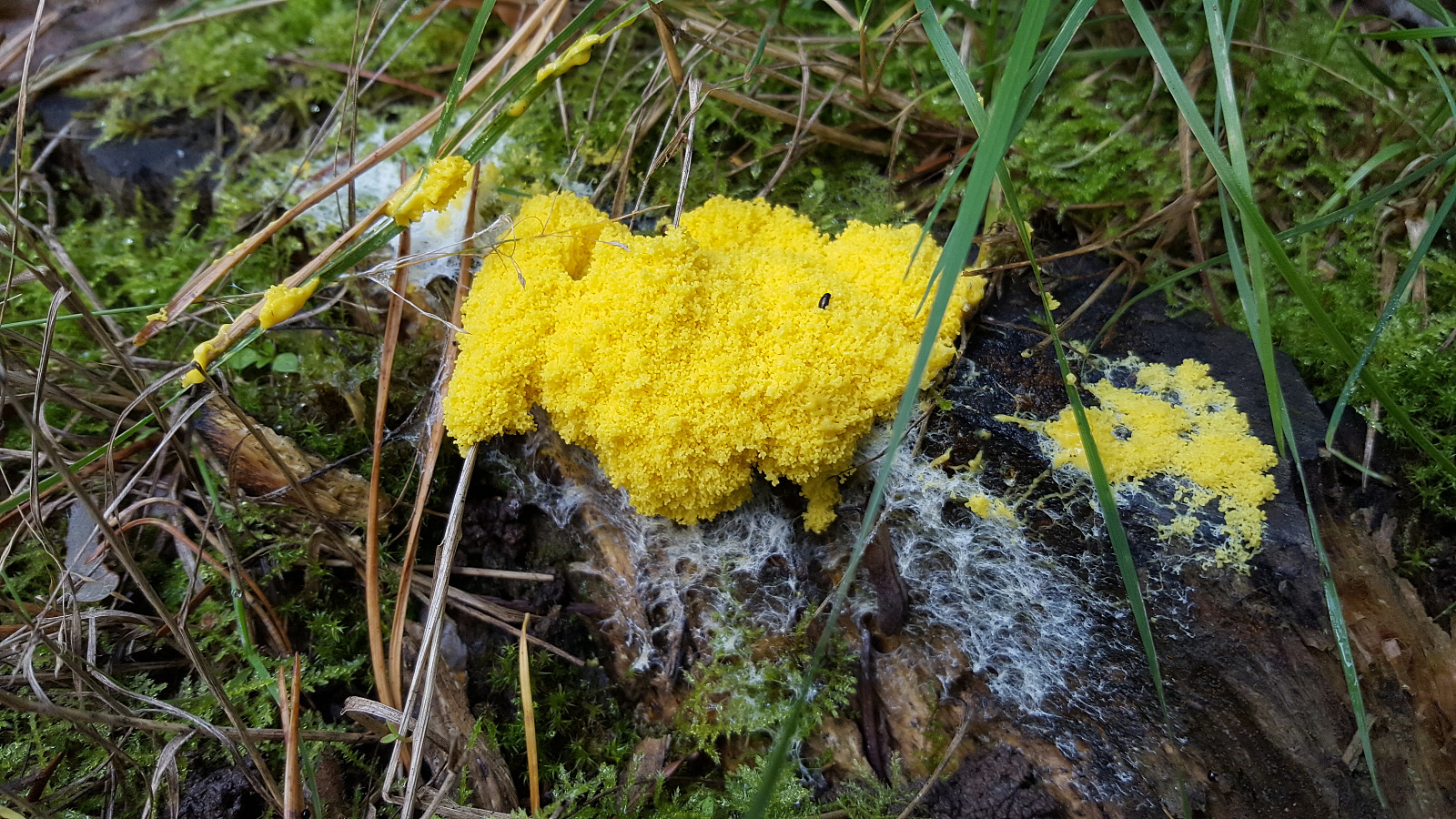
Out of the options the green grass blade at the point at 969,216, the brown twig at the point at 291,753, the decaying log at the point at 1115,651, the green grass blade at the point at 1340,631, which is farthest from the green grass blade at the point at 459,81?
the green grass blade at the point at 1340,631

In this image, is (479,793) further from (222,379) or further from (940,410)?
(940,410)

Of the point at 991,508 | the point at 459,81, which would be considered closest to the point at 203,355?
the point at 459,81

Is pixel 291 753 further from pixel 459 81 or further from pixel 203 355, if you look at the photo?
pixel 459 81

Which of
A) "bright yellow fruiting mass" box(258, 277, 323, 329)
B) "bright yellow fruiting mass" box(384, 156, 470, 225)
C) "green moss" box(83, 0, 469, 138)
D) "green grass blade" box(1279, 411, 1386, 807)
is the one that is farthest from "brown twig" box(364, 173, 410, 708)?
"green grass blade" box(1279, 411, 1386, 807)

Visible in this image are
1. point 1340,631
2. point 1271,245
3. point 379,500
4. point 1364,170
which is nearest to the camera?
point 1271,245

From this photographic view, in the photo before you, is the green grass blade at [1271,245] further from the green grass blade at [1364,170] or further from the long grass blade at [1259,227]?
the green grass blade at [1364,170]
